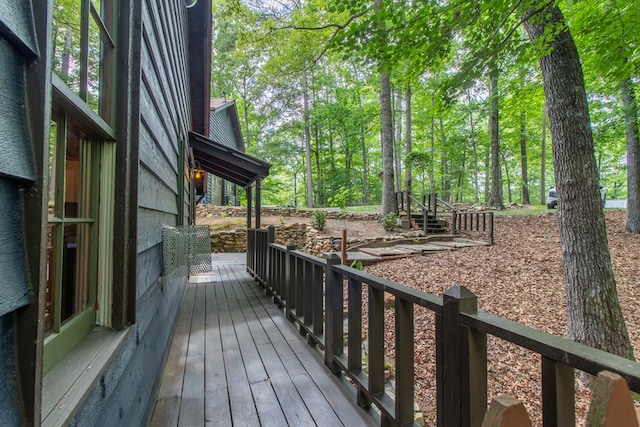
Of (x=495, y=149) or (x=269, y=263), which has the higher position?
(x=495, y=149)

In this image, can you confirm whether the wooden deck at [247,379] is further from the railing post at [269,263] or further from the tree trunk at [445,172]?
the tree trunk at [445,172]

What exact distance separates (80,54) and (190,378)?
204cm

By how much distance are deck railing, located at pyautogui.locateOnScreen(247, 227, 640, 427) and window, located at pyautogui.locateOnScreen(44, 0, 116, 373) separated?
126 centimetres

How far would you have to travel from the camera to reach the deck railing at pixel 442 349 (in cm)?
88

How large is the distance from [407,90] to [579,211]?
11303 mm

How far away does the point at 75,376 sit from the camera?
3.05ft

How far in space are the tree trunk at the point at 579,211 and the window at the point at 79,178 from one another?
11.5ft

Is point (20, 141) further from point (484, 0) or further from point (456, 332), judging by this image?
point (484, 0)

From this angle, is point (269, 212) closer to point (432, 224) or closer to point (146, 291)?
point (432, 224)

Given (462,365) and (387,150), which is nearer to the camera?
(462,365)

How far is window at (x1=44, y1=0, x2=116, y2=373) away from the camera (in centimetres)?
96

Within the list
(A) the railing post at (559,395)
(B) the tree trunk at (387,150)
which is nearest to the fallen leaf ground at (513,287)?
(A) the railing post at (559,395)

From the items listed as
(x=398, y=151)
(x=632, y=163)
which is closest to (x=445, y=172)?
(x=398, y=151)

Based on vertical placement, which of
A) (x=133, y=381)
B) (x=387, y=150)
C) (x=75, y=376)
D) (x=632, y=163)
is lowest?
(x=133, y=381)
